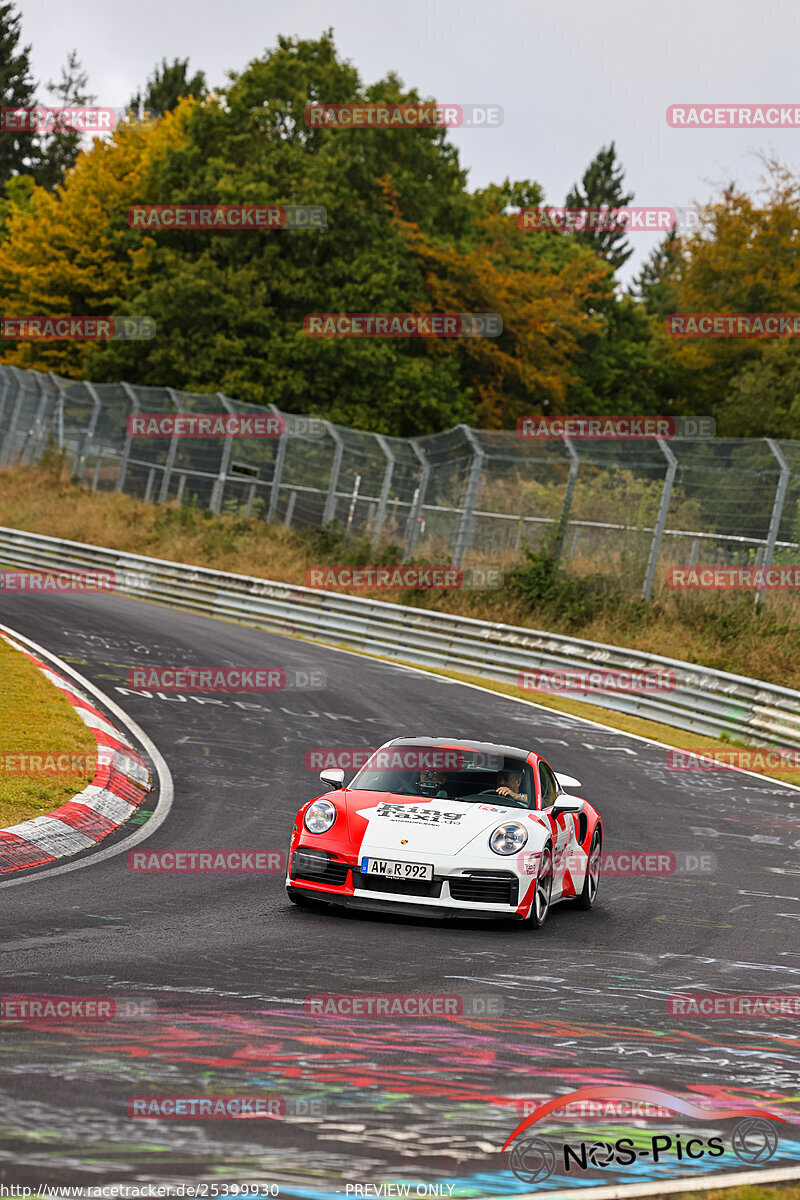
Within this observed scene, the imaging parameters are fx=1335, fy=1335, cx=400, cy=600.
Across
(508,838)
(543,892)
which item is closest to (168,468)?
(543,892)

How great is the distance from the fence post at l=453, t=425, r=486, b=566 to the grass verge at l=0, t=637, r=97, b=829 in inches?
491

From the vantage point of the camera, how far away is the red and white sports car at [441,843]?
27.4 feet

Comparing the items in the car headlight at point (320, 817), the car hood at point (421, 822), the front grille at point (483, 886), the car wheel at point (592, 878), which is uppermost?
the car hood at point (421, 822)

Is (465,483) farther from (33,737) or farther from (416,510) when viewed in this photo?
(33,737)

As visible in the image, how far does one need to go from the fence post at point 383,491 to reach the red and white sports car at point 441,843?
20718 millimetres

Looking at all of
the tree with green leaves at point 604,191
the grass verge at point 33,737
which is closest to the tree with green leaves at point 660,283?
the tree with green leaves at point 604,191

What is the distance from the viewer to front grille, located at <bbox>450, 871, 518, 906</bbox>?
8344mm

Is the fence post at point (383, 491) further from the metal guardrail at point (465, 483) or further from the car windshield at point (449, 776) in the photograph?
the car windshield at point (449, 776)

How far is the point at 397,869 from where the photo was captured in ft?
27.5

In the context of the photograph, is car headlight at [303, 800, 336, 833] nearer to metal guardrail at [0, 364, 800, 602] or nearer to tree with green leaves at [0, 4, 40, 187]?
metal guardrail at [0, 364, 800, 602]

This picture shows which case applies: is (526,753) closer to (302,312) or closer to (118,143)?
(302,312)

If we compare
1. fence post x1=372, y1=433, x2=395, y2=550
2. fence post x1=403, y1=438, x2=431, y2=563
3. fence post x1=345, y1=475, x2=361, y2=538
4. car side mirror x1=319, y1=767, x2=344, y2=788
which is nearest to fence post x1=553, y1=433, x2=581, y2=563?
fence post x1=403, y1=438, x2=431, y2=563

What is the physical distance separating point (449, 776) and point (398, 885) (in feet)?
4.75

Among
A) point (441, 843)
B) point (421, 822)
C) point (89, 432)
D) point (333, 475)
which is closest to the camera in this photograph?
point (441, 843)
